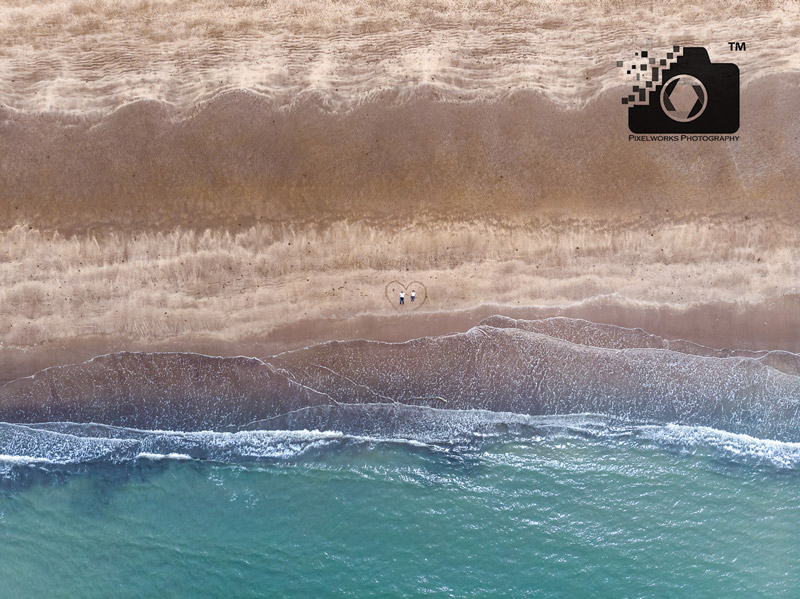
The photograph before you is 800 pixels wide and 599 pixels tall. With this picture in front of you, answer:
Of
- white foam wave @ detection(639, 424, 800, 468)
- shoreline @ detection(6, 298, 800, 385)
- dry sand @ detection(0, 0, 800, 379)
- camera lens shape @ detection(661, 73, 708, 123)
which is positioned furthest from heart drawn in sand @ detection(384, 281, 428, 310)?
camera lens shape @ detection(661, 73, 708, 123)

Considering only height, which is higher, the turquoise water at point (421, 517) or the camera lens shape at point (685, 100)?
the camera lens shape at point (685, 100)

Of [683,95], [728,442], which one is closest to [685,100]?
[683,95]

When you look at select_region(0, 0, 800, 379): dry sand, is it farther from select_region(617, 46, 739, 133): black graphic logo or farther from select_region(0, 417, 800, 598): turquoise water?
select_region(0, 417, 800, 598): turquoise water

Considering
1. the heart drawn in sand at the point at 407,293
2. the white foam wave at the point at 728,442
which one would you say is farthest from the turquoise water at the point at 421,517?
the heart drawn in sand at the point at 407,293

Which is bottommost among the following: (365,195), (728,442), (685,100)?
(728,442)

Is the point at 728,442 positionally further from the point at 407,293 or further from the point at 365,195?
the point at 365,195

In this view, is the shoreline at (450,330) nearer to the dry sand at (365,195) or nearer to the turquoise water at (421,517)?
the dry sand at (365,195)

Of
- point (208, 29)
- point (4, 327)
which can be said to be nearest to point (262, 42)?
point (208, 29)

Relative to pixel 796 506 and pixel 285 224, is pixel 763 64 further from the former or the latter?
pixel 285 224
